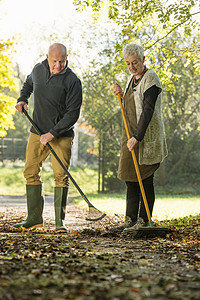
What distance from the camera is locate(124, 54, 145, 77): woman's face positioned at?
4340mm

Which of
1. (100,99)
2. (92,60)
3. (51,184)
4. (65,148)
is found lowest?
(51,184)

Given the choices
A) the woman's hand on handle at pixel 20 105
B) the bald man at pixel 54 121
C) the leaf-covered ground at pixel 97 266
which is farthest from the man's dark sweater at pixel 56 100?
the leaf-covered ground at pixel 97 266

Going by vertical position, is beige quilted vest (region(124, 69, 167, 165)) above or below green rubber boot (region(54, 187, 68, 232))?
above

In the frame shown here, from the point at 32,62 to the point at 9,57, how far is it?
790cm

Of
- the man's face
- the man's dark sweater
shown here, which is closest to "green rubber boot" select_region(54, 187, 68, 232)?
the man's dark sweater

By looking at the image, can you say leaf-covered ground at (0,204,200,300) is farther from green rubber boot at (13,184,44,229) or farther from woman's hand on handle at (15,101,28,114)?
woman's hand on handle at (15,101,28,114)

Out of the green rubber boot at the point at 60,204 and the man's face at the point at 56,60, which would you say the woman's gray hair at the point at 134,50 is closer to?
the man's face at the point at 56,60

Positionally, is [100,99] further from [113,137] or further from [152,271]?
[152,271]

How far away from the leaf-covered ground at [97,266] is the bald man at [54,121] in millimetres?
415

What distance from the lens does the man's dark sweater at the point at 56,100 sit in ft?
14.8

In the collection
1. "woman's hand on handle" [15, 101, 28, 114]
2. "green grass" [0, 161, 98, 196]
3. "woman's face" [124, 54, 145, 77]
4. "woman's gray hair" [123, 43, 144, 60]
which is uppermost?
"woman's gray hair" [123, 43, 144, 60]

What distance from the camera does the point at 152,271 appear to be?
281 centimetres

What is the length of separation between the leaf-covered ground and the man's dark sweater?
1173 millimetres

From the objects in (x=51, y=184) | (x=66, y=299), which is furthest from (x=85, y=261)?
(x=51, y=184)
